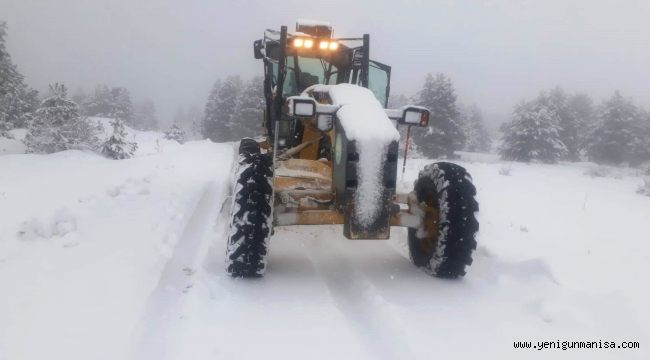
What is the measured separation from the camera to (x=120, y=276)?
3893 mm

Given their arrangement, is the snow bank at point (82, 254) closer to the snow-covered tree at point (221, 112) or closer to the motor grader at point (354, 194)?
the motor grader at point (354, 194)

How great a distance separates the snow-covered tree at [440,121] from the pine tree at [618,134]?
1509 cm

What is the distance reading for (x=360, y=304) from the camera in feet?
13.1

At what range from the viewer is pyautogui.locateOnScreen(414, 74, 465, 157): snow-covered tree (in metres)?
33.1

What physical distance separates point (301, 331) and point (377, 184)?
1.49 meters

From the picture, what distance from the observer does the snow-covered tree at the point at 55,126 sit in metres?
24.3

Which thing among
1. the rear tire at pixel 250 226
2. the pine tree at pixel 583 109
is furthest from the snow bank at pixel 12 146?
the pine tree at pixel 583 109

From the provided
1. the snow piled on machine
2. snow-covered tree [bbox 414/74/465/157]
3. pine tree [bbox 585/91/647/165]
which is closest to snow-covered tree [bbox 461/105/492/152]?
pine tree [bbox 585/91/647/165]

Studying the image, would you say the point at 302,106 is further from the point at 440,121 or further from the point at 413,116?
the point at 440,121

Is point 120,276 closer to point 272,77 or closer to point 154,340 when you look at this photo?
point 154,340

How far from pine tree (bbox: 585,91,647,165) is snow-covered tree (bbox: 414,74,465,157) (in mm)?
15085

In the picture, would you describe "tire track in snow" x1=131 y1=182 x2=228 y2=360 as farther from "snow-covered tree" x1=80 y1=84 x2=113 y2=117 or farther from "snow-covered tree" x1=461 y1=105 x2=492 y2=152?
"snow-covered tree" x1=80 y1=84 x2=113 y2=117

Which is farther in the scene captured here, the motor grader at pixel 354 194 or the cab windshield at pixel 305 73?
the cab windshield at pixel 305 73

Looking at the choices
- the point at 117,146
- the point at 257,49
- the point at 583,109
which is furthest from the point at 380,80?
the point at 583,109
